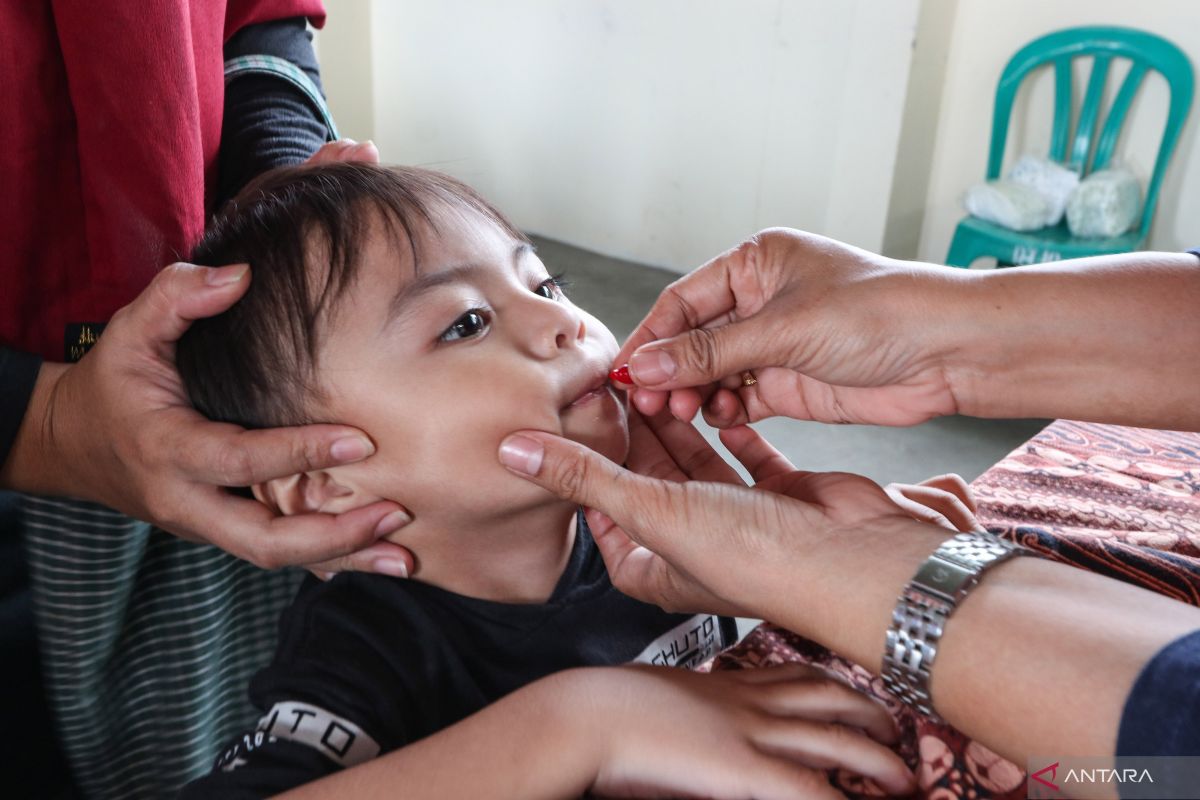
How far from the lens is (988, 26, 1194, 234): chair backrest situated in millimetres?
3660

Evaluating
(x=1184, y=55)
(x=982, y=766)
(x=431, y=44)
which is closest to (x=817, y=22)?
(x=1184, y=55)

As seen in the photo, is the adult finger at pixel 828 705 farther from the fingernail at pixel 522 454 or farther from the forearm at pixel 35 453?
the forearm at pixel 35 453

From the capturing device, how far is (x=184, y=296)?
→ 1.01m

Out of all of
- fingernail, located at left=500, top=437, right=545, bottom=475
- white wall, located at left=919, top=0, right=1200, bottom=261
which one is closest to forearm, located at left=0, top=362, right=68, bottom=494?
fingernail, located at left=500, top=437, right=545, bottom=475

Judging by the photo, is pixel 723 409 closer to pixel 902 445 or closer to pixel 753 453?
pixel 753 453

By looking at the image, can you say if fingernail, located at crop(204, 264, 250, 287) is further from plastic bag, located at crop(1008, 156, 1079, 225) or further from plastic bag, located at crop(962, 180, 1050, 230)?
plastic bag, located at crop(1008, 156, 1079, 225)

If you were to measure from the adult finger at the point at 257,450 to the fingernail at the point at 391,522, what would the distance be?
3.3 inches

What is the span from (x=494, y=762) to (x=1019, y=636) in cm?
42

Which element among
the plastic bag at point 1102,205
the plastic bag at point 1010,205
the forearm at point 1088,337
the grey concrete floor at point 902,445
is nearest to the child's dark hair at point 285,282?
the forearm at point 1088,337

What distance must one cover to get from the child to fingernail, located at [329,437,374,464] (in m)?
0.04

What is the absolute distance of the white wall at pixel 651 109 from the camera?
407 centimetres

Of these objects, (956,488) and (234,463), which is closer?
(234,463)

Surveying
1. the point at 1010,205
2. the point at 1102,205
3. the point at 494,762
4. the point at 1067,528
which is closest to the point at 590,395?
the point at 494,762

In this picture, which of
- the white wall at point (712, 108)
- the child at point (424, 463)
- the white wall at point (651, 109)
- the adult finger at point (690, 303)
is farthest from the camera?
the white wall at point (651, 109)
